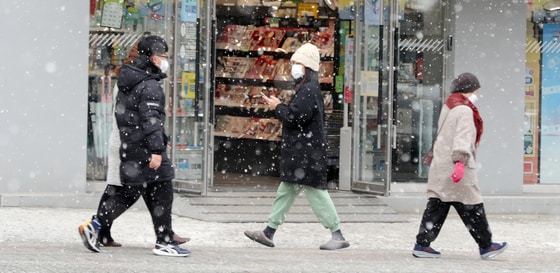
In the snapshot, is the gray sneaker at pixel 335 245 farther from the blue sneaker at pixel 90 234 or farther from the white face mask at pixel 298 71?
the blue sneaker at pixel 90 234

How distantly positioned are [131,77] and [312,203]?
2.04 m

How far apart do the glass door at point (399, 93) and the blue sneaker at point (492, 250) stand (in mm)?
4063

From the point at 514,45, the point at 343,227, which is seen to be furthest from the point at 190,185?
the point at 514,45

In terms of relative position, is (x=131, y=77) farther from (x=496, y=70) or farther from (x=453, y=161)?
(x=496, y=70)

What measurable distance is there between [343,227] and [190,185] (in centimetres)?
203

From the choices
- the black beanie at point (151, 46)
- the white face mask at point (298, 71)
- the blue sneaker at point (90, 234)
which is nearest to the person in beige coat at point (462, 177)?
the white face mask at point (298, 71)

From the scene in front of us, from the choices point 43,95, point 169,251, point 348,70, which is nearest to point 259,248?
point 169,251

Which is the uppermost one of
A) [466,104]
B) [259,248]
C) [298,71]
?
[298,71]

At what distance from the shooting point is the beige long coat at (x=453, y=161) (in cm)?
1064

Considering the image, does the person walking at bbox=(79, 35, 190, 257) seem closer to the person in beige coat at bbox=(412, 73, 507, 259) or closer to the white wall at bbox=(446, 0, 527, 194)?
the person in beige coat at bbox=(412, 73, 507, 259)

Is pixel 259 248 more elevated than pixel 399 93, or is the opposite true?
pixel 399 93

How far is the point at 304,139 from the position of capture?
36.4 feet

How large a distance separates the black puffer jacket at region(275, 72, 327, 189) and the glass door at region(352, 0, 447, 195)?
12.8 feet

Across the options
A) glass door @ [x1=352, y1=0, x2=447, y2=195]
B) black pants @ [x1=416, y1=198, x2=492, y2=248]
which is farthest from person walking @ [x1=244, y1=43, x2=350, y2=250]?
glass door @ [x1=352, y1=0, x2=447, y2=195]
